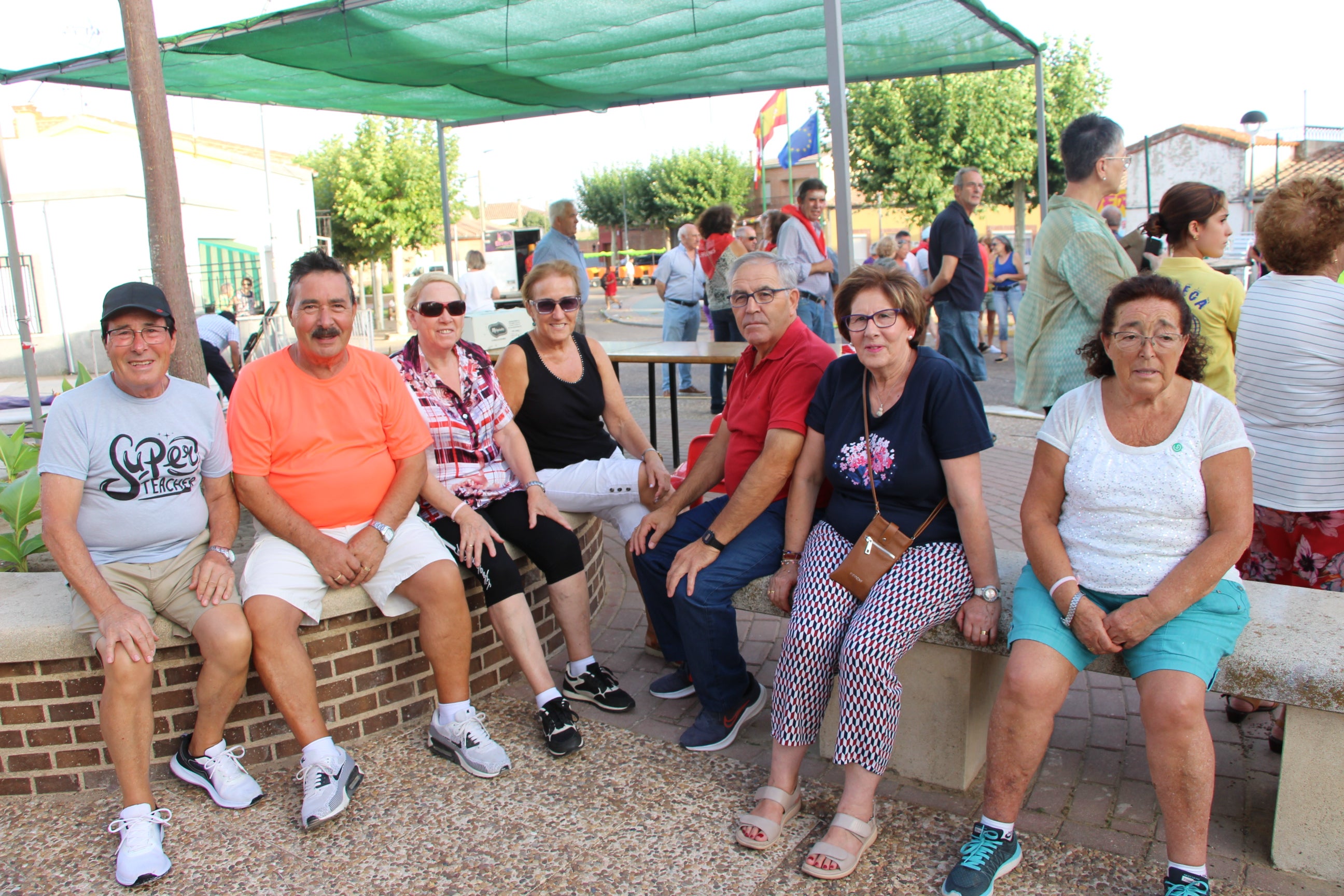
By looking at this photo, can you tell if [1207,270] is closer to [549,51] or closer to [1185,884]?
[1185,884]

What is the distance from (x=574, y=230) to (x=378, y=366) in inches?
269

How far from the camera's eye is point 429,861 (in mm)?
2516

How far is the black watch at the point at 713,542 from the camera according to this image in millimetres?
3062

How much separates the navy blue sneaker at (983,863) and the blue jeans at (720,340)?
5.84 metres

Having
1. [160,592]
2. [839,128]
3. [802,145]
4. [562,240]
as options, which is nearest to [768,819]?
[160,592]

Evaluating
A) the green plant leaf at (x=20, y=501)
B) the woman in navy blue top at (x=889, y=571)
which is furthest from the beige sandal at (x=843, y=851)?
the green plant leaf at (x=20, y=501)

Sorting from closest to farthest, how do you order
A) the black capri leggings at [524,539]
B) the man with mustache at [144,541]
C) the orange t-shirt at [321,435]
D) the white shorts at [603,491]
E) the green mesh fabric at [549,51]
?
the man with mustache at [144,541] → the orange t-shirt at [321,435] → the black capri leggings at [524,539] → the white shorts at [603,491] → the green mesh fabric at [549,51]

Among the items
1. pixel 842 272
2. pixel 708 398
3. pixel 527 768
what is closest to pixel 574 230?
pixel 708 398

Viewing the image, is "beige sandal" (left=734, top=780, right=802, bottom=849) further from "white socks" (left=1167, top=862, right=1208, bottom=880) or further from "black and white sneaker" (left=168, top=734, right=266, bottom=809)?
"black and white sneaker" (left=168, top=734, right=266, bottom=809)

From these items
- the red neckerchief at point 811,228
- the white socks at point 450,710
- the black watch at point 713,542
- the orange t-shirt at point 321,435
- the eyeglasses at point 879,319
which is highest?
the red neckerchief at point 811,228

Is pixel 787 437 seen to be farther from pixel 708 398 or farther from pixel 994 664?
pixel 708 398

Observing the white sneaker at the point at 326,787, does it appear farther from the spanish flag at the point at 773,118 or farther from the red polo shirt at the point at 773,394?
the spanish flag at the point at 773,118

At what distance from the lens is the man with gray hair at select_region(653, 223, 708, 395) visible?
953 cm

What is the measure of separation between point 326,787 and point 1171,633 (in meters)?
2.29
